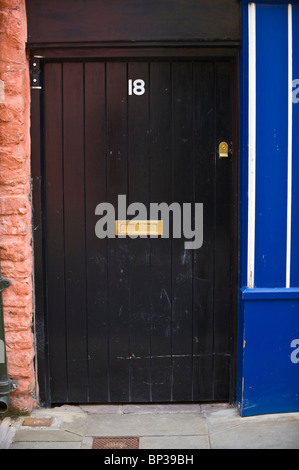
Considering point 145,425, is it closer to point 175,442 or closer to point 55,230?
point 175,442

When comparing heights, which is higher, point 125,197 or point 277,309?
point 125,197

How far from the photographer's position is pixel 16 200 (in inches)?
159

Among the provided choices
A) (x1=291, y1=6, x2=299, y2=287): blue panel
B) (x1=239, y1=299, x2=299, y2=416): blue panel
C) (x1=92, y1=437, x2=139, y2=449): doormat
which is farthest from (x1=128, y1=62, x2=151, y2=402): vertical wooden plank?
(x1=291, y1=6, x2=299, y2=287): blue panel

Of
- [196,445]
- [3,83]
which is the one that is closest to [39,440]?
[196,445]

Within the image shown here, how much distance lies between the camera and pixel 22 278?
4098 mm

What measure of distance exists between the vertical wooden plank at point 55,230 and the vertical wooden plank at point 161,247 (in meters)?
0.65

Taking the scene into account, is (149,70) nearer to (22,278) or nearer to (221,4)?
(221,4)

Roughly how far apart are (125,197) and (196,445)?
173 centimetres

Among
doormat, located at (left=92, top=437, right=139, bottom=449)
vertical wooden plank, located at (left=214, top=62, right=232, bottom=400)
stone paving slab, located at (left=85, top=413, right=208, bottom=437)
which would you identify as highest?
vertical wooden plank, located at (left=214, top=62, right=232, bottom=400)

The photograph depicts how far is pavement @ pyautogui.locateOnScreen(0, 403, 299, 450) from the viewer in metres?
3.81

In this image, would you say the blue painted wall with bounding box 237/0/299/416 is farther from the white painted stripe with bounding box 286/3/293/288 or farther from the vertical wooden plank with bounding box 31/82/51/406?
the vertical wooden plank with bounding box 31/82/51/406

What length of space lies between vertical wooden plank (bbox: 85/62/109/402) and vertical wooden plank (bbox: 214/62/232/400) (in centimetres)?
80

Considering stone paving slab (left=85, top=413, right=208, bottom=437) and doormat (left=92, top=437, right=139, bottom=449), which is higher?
stone paving slab (left=85, top=413, right=208, bottom=437)

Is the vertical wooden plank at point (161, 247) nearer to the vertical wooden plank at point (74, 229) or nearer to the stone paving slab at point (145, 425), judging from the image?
the stone paving slab at point (145, 425)
